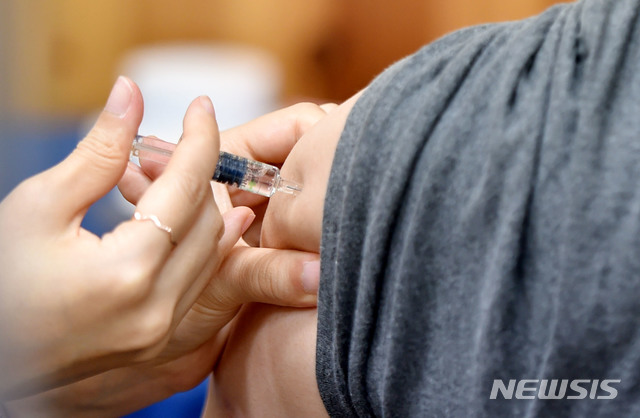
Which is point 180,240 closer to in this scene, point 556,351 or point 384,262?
point 384,262

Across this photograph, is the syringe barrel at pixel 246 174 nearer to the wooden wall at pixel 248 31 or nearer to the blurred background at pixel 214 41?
the blurred background at pixel 214 41

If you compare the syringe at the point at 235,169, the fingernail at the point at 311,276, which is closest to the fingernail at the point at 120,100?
the syringe at the point at 235,169

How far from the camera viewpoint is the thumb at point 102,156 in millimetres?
619

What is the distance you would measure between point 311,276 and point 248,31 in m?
2.45

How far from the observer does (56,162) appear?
1760mm

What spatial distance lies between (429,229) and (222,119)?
1.83 metres

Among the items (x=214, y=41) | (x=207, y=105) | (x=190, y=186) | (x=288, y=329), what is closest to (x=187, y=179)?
(x=190, y=186)

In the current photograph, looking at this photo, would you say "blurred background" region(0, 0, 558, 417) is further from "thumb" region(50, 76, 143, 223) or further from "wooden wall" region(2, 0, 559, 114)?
"thumb" region(50, 76, 143, 223)

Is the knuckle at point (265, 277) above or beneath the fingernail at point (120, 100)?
beneath

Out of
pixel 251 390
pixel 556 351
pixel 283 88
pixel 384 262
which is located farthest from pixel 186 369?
pixel 283 88

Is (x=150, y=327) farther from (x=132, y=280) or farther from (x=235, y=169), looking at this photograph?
(x=235, y=169)

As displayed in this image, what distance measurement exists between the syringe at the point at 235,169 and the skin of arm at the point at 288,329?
Answer: 14 mm

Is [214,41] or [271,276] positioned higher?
[271,276]

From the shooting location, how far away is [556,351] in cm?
50
